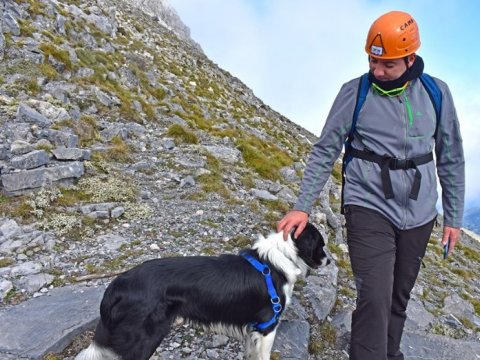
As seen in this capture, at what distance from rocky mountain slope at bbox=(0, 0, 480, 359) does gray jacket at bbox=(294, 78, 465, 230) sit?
7.23 feet

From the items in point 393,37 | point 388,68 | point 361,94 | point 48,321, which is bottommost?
point 48,321

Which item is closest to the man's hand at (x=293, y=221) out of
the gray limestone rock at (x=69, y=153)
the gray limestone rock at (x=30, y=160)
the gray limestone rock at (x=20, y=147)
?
the gray limestone rock at (x=30, y=160)

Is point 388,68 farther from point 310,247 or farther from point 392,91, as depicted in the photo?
point 310,247

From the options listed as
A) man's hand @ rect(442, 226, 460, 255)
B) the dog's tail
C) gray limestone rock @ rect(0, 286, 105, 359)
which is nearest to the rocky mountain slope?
gray limestone rock @ rect(0, 286, 105, 359)

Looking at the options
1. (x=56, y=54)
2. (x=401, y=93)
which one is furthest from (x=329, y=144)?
(x=56, y=54)

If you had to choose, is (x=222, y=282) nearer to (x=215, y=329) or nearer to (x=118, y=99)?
(x=215, y=329)

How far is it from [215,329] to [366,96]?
261cm

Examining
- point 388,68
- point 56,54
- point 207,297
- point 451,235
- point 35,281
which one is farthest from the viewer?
point 56,54

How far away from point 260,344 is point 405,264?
1616mm

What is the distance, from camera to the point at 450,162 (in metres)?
3.44

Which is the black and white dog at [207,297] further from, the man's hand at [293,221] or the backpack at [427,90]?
the backpack at [427,90]

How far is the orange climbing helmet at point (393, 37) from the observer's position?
292 centimetres

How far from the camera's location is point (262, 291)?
378 cm

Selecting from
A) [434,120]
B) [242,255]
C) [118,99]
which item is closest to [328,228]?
[242,255]
